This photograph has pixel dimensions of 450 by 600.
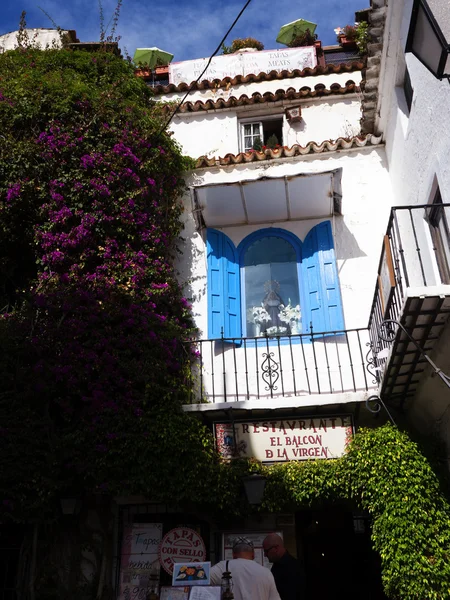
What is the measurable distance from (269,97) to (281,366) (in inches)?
219

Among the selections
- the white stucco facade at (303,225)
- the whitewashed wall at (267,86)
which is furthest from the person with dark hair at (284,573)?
the whitewashed wall at (267,86)

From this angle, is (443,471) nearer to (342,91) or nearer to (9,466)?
(9,466)

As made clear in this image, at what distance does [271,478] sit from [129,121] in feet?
20.7

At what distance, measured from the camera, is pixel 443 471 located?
A: 7539mm

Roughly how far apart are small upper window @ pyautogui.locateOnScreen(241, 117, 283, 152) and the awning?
2.08 metres

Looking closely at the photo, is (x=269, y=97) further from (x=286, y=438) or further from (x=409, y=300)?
(x=409, y=300)

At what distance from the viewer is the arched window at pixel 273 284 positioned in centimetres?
930

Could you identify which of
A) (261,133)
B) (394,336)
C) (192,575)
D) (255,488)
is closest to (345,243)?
(261,133)

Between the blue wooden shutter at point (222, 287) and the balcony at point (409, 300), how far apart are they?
A: 2.16 m

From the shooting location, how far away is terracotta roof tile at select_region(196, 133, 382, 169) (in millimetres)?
10336

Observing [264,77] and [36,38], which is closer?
[264,77]

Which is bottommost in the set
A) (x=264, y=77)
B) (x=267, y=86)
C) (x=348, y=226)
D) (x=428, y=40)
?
(x=428, y=40)

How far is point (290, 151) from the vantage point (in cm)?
1042

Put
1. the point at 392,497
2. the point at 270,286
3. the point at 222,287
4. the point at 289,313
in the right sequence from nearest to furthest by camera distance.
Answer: the point at 392,497 → the point at 289,313 → the point at 222,287 → the point at 270,286
